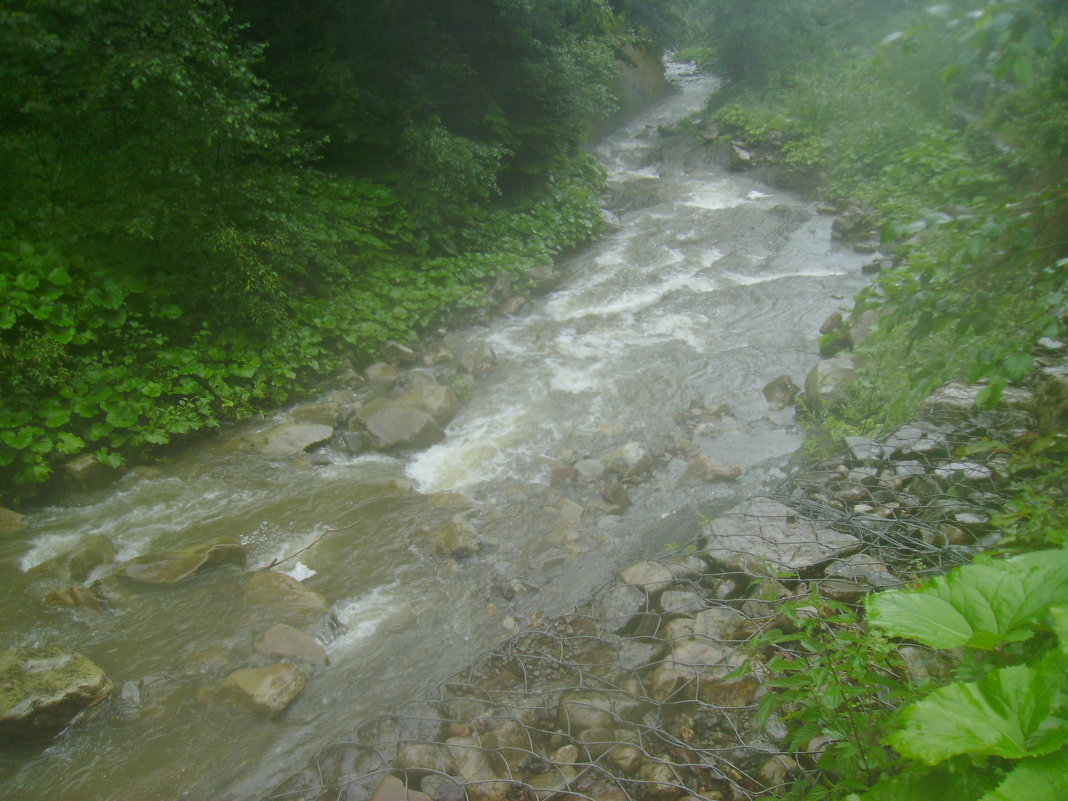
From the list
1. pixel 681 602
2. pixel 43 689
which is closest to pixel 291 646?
pixel 43 689

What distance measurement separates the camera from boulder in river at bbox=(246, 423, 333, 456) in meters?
6.22

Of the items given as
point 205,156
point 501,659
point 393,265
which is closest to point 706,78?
point 393,265

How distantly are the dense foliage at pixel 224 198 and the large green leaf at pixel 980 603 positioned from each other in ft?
20.3

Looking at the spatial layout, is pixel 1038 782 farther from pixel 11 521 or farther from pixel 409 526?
pixel 11 521

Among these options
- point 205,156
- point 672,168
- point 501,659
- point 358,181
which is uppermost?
point 205,156

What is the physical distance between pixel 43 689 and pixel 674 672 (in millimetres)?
3478

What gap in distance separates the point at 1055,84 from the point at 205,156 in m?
9.00

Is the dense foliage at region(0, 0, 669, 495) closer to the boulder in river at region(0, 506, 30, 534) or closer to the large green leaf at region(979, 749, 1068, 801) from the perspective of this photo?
the boulder in river at region(0, 506, 30, 534)

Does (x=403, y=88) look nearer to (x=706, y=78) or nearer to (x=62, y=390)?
(x=62, y=390)

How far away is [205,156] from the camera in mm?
6250

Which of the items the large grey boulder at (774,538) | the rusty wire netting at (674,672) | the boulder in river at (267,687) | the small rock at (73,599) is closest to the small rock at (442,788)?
the rusty wire netting at (674,672)

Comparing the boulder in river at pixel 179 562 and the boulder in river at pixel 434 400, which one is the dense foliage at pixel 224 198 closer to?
the boulder in river at pixel 434 400

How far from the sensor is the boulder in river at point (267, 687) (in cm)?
361

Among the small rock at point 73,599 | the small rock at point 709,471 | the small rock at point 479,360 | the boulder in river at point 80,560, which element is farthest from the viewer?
the small rock at point 479,360
